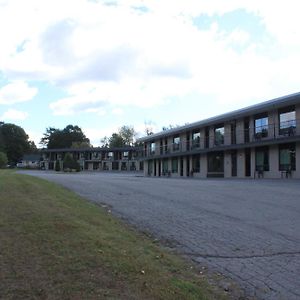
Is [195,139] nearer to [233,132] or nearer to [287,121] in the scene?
[233,132]

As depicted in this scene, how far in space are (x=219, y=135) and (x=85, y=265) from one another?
134 feet

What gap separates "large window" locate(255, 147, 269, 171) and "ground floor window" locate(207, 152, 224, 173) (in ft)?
19.0

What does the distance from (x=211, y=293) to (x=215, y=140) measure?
4151 centimetres

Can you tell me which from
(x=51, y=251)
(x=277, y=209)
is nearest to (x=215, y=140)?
(x=277, y=209)

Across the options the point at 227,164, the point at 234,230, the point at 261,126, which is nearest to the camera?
the point at 234,230

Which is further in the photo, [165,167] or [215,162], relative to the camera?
[165,167]

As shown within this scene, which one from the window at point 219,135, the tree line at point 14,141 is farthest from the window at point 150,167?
the tree line at point 14,141

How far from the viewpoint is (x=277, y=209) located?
43.3 ft

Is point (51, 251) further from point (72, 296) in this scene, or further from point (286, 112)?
point (286, 112)

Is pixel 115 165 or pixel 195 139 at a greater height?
pixel 195 139

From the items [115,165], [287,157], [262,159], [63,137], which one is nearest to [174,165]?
[262,159]

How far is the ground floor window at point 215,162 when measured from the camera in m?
45.2

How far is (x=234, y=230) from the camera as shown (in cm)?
961

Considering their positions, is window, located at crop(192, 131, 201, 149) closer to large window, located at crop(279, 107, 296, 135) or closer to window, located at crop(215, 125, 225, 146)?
window, located at crop(215, 125, 225, 146)
